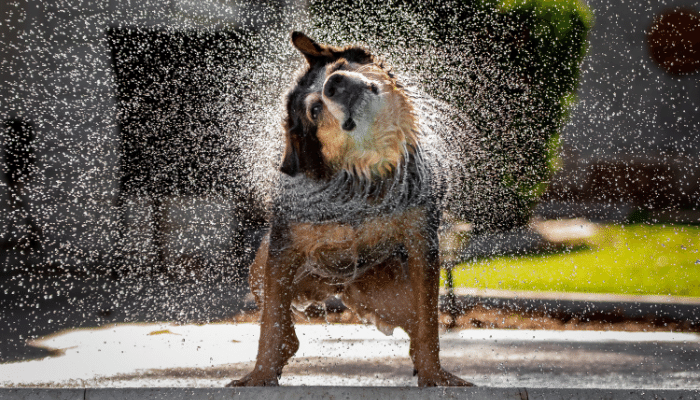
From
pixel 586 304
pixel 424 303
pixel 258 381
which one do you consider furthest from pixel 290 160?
pixel 586 304

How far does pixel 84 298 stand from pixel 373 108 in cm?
393

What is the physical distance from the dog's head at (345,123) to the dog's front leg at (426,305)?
360 mm

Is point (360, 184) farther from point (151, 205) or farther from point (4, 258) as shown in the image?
point (4, 258)

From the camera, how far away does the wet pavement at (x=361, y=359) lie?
2.42m

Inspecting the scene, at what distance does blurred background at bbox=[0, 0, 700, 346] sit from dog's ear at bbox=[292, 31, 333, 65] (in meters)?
2.00

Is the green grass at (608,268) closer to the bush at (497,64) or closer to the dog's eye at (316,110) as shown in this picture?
the bush at (497,64)

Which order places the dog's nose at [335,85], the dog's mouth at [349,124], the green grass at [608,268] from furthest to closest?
the green grass at [608,268]
the dog's mouth at [349,124]
the dog's nose at [335,85]

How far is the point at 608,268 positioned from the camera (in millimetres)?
6457

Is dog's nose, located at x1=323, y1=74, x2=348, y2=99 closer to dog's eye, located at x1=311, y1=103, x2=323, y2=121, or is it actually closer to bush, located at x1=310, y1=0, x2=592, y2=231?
dog's eye, located at x1=311, y1=103, x2=323, y2=121

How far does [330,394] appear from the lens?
5.97 feet

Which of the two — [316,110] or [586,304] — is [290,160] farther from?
[586,304]

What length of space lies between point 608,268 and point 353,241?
5419 millimetres

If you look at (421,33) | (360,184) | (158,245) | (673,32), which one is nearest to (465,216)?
(421,33)

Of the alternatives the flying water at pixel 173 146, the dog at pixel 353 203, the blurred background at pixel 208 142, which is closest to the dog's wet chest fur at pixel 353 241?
the dog at pixel 353 203
